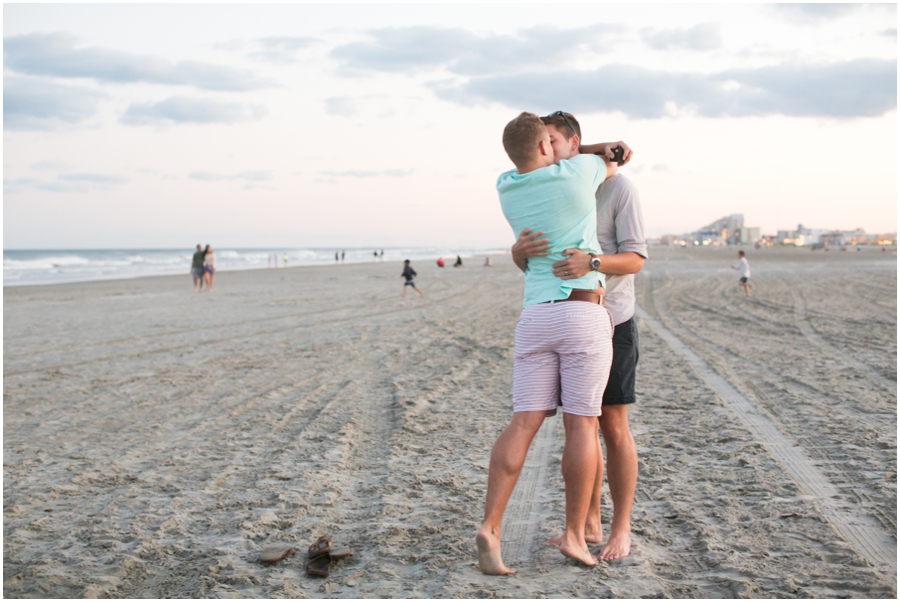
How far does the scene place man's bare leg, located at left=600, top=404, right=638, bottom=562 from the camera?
278 cm

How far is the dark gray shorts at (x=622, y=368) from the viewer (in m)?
2.72

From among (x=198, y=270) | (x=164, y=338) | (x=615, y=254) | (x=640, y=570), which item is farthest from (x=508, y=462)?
(x=198, y=270)

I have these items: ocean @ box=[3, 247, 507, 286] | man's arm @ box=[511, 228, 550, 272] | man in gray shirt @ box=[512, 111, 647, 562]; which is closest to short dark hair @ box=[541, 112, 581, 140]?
man in gray shirt @ box=[512, 111, 647, 562]

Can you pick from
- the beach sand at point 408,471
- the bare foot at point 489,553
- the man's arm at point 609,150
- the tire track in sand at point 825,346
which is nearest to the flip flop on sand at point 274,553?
the beach sand at point 408,471

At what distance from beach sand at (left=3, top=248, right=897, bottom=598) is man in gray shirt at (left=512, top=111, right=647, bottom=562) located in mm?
234

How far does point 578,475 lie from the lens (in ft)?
8.57

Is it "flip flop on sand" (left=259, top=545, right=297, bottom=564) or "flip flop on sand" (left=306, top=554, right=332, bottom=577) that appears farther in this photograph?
"flip flop on sand" (left=259, top=545, right=297, bottom=564)

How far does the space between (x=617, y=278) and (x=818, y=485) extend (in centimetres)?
194

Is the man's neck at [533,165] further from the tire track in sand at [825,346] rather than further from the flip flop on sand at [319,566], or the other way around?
the tire track in sand at [825,346]

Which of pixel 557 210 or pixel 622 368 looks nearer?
pixel 557 210

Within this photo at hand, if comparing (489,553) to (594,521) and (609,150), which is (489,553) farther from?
(609,150)

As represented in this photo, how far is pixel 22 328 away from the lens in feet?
39.0

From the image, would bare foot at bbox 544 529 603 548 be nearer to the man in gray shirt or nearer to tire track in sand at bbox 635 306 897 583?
the man in gray shirt

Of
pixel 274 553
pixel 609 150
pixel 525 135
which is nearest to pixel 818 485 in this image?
pixel 609 150
